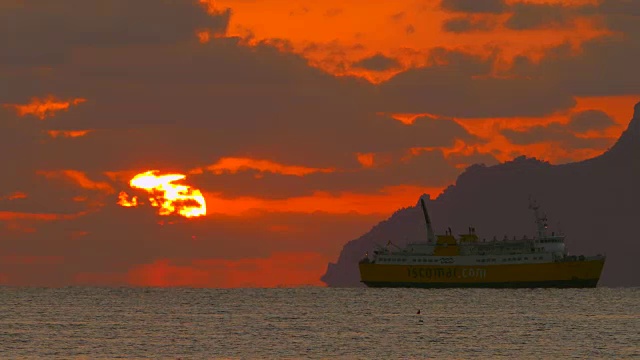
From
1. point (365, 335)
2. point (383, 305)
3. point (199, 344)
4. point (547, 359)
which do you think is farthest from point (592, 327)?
point (383, 305)

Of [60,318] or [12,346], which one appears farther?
[60,318]

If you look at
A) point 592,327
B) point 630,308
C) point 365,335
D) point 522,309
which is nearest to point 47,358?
point 365,335

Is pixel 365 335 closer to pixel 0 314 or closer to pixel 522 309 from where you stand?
pixel 522 309

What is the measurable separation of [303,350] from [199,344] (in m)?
11.1

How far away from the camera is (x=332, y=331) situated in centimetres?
11894

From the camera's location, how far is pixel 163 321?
463 feet

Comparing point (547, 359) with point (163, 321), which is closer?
point (547, 359)

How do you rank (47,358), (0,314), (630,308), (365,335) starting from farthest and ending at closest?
Result: (630,308) < (0,314) < (365,335) < (47,358)

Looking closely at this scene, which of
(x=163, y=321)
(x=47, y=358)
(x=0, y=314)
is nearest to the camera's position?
(x=47, y=358)

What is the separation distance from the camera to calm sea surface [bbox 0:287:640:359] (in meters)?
93.4

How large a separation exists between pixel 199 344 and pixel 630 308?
92.3 meters

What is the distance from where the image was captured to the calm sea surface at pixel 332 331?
93.4 metres

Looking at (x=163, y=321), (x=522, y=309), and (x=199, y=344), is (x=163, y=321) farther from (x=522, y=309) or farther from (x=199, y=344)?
(x=522, y=309)

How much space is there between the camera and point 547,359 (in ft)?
287
